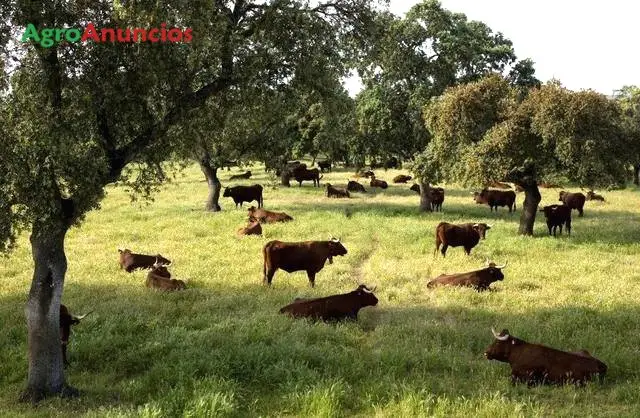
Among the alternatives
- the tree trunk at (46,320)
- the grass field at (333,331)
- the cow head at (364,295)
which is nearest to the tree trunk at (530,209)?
the grass field at (333,331)

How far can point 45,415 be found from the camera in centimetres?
830

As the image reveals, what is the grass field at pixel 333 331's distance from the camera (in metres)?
8.55

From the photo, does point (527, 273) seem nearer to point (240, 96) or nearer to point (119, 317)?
point (240, 96)

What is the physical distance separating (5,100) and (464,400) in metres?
8.58

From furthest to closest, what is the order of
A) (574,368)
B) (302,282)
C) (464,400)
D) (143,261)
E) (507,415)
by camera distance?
(143,261)
(302,282)
(574,368)
(464,400)
(507,415)

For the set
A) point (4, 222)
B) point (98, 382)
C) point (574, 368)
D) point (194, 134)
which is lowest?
point (98, 382)

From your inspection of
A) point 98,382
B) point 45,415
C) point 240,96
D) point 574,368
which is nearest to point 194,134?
point 240,96

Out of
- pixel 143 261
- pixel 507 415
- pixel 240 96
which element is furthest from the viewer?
pixel 143 261

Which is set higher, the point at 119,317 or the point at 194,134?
the point at 194,134

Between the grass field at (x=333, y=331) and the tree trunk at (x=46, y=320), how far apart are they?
1.28 feet

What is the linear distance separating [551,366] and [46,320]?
879 centimetres

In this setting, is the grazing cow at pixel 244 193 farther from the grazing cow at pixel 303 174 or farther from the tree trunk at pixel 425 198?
the grazing cow at pixel 303 174

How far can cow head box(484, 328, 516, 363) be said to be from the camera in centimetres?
1012

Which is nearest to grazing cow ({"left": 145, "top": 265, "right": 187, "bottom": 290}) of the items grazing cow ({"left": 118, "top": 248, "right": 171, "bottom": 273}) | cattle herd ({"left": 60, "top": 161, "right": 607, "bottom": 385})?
cattle herd ({"left": 60, "top": 161, "right": 607, "bottom": 385})
